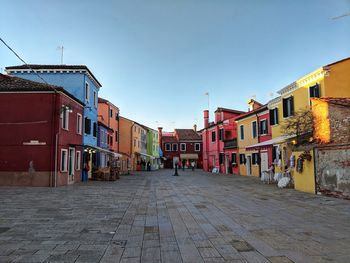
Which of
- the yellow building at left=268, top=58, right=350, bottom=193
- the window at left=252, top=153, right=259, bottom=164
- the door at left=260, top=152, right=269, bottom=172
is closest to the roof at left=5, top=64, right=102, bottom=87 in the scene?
the yellow building at left=268, top=58, right=350, bottom=193

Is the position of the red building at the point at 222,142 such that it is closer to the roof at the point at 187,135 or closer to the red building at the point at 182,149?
the red building at the point at 182,149

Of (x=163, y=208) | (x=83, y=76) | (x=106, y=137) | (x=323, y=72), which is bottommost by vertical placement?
(x=163, y=208)

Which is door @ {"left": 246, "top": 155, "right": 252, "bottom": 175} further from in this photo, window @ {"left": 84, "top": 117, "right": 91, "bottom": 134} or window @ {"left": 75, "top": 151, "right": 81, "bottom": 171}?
window @ {"left": 75, "top": 151, "right": 81, "bottom": 171}

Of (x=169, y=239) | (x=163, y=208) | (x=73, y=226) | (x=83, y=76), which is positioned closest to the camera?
(x=169, y=239)

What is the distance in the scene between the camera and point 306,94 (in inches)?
789

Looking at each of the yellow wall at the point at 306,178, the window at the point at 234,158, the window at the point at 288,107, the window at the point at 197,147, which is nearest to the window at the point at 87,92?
the window at the point at 288,107

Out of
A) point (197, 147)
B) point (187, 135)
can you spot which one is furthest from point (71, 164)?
point (187, 135)

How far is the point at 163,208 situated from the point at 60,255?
5605 mm

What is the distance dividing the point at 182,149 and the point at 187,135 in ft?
10.9

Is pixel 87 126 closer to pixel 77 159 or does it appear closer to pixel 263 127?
pixel 77 159

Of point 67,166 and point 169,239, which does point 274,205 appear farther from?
point 67,166

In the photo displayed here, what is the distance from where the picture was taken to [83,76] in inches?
976

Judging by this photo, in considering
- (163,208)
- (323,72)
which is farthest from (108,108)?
(163,208)

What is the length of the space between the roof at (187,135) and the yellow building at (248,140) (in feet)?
102
